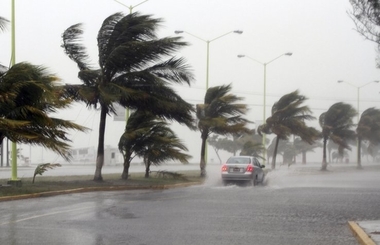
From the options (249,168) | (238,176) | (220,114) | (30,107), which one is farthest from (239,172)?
(30,107)

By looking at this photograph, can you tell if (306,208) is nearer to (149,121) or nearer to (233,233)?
(233,233)

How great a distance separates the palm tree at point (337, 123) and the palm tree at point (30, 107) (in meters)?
38.6

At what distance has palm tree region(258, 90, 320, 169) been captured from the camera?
2010 inches

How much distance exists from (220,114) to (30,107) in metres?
20.8

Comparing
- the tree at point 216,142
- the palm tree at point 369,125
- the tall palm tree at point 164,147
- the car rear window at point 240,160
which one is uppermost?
the palm tree at point 369,125

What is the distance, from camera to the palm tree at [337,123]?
58031 mm

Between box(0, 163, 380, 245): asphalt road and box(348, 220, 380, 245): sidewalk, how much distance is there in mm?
205

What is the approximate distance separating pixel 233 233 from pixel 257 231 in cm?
60

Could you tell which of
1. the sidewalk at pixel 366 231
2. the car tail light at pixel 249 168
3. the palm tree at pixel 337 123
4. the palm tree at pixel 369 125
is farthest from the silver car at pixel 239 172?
the palm tree at pixel 369 125

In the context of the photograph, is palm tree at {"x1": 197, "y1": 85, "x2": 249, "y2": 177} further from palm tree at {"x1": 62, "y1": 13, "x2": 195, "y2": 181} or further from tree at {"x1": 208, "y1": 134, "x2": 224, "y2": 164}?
tree at {"x1": 208, "y1": 134, "x2": 224, "y2": 164}

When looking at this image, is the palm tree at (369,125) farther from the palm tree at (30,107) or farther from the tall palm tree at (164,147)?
the palm tree at (30,107)

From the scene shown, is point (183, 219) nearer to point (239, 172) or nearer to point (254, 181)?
point (239, 172)

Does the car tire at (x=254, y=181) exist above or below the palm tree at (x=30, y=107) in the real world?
below

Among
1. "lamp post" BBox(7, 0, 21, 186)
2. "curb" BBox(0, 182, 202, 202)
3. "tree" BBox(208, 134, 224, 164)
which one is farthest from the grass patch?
"tree" BBox(208, 134, 224, 164)
